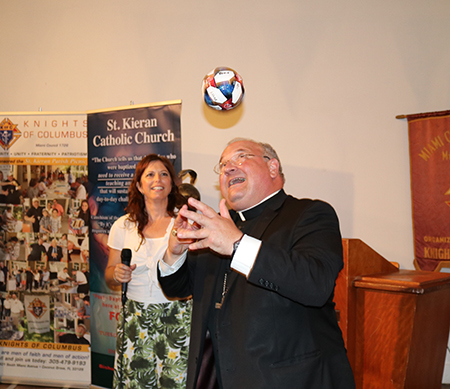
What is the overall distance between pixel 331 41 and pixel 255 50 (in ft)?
2.71

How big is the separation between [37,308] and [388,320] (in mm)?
3484

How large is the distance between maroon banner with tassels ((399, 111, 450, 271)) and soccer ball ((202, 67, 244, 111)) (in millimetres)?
2169

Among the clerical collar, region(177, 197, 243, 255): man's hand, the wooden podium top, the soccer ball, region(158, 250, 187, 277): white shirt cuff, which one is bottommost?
the wooden podium top

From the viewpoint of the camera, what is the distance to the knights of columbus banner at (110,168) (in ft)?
13.8

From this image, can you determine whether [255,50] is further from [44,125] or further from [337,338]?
[337,338]

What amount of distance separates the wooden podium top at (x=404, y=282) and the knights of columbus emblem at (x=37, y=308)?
324 cm

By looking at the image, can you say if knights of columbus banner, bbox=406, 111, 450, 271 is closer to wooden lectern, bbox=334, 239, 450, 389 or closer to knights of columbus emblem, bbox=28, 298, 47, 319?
wooden lectern, bbox=334, 239, 450, 389

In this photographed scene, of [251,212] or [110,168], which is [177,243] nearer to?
[251,212]

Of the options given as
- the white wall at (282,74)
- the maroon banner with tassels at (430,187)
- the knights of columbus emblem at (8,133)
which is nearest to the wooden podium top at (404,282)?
the maroon banner with tassels at (430,187)

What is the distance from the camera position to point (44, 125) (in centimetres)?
457

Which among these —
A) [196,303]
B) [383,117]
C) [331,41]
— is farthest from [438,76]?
[196,303]

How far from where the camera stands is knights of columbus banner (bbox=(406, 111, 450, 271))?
406 cm

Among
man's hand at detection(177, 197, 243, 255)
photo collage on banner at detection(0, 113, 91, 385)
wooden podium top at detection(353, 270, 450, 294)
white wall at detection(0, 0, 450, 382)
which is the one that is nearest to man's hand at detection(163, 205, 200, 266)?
man's hand at detection(177, 197, 243, 255)

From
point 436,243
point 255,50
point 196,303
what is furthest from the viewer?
point 255,50
